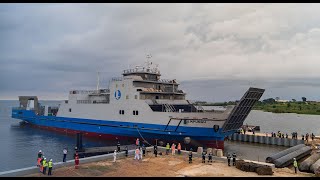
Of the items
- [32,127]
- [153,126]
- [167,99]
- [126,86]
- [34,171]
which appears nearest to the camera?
[34,171]

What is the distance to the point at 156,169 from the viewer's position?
16.9 metres

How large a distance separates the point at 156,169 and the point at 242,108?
14.9m

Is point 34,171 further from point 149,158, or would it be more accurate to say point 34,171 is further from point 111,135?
point 111,135

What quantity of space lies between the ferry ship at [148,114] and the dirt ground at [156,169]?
9.06 metres

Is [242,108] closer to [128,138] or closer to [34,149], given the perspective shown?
[128,138]

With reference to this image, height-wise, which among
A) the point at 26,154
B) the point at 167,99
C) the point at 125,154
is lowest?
the point at 26,154

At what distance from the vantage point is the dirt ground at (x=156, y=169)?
1572 centimetres

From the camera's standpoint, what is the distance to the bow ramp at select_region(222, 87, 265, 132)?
2711 cm

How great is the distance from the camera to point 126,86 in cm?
3416

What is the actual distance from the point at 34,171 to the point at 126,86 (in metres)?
19.4

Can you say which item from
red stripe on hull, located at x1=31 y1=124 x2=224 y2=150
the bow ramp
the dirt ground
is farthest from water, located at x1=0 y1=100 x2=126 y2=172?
the bow ramp

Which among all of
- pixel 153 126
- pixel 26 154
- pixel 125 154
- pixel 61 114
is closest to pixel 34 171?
pixel 125 154

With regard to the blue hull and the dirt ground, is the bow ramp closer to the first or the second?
the blue hull

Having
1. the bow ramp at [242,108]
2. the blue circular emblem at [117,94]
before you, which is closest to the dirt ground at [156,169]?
the bow ramp at [242,108]
